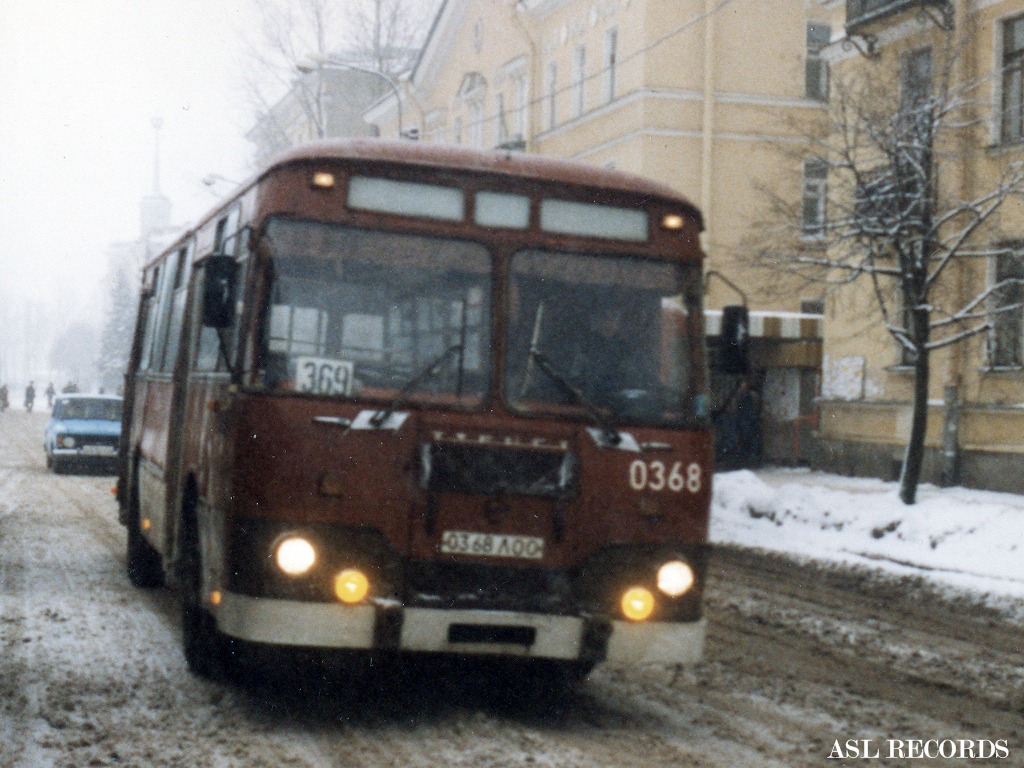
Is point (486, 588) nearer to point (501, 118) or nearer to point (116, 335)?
point (501, 118)

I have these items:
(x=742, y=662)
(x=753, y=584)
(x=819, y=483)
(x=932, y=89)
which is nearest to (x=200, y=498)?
(x=742, y=662)

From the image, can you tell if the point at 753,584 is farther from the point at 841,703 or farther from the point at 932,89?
the point at 932,89

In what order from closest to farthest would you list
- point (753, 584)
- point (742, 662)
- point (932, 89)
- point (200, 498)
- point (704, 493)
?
1. point (704, 493)
2. point (200, 498)
3. point (742, 662)
4. point (753, 584)
5. point (932, 89)

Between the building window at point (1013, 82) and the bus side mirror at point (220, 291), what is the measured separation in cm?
1722

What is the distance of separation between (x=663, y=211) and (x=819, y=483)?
59.3 ft

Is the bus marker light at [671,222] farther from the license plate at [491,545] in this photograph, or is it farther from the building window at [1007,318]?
the building window at [1007,318]

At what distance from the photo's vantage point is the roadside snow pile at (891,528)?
15.3 m

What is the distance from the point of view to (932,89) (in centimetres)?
1992

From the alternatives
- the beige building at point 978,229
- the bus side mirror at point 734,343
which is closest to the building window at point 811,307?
the beige building at point 978,229

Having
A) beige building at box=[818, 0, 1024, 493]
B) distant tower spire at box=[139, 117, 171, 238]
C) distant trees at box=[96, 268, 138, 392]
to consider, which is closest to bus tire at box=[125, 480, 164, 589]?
beige building at box=[818, 0, 1024, 493]

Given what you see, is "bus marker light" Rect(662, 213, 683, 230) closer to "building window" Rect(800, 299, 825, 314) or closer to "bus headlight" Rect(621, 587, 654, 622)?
"bus headlight" Rect(621, 587, 654, 622)

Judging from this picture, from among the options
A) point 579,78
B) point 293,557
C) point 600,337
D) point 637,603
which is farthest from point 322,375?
point 579,78

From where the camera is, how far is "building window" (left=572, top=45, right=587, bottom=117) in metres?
35.9

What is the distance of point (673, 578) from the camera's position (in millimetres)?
7258
